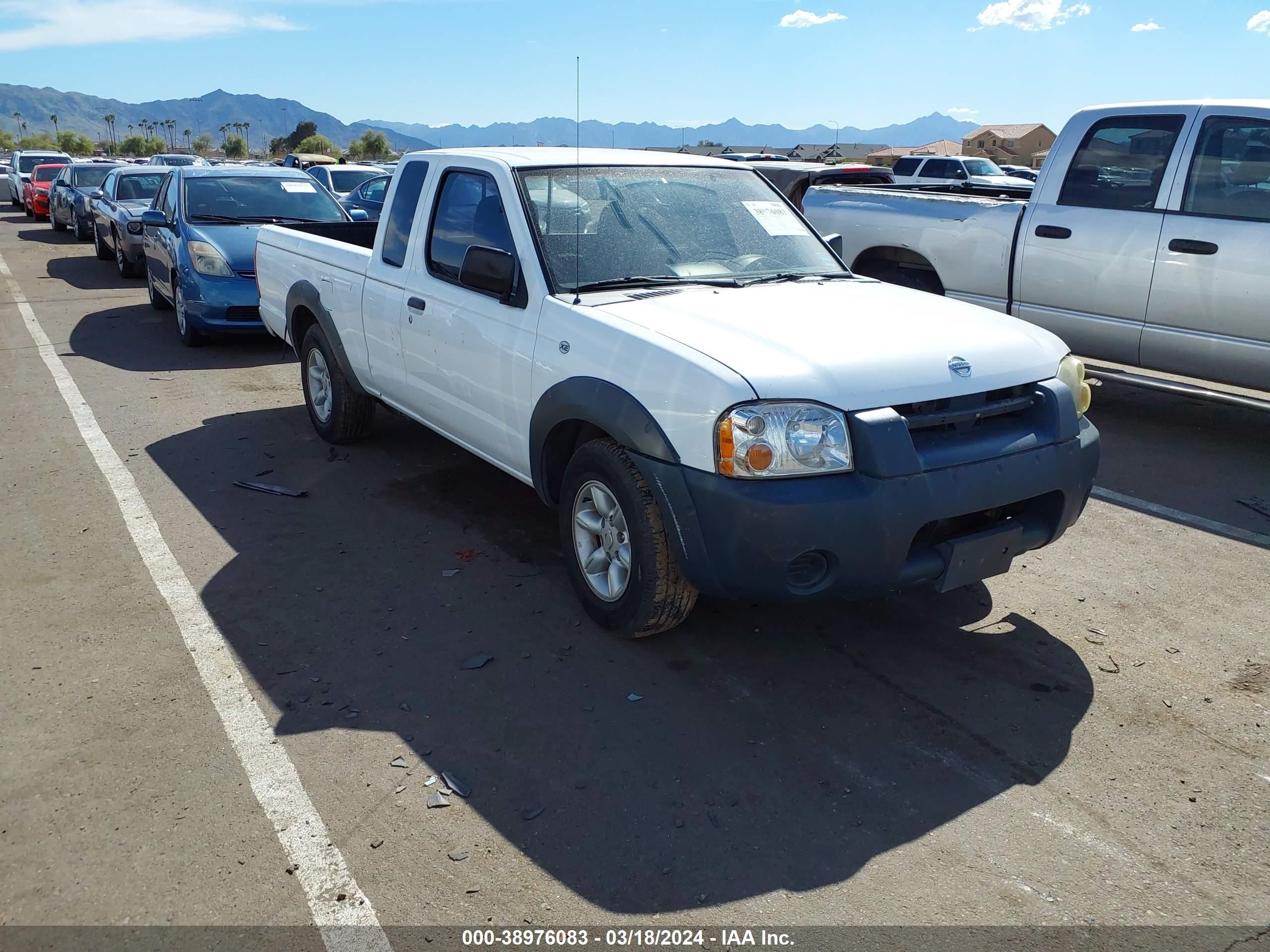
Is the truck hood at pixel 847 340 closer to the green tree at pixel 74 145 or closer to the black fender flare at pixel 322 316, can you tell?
the black fender flare at pixel 322 316

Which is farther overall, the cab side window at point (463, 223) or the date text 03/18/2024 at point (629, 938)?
the cab side window at point (463, 223)

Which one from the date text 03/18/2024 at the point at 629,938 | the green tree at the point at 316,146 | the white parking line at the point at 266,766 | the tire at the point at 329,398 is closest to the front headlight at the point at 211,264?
the tire at the point at 329,398

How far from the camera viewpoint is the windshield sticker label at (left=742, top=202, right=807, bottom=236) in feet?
16.8

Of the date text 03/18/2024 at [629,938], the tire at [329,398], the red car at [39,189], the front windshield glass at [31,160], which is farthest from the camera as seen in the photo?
the front windshield glass at [31,160]

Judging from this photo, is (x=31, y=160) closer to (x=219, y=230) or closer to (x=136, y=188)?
(x=136, y=188)

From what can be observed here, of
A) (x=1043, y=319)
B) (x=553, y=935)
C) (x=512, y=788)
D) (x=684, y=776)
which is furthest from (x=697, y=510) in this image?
(x=1043, y=319)

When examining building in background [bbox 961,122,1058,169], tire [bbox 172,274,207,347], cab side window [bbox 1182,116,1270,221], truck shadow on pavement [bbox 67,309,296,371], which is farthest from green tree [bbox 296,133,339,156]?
cab side window [bbox 1182,116,1270,221]

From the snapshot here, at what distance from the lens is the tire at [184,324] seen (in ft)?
33.2

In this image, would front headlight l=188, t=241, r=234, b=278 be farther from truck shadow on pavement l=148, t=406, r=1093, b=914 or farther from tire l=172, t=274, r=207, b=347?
truck shadow on pavement l=148, t=406, r=1093, b=914

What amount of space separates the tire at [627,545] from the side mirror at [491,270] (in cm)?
85

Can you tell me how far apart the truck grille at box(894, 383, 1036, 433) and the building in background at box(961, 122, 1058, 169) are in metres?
89.4

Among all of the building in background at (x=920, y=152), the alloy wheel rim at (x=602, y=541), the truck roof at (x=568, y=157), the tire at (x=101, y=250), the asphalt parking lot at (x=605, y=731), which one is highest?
the building in background at (x=920, y=152)

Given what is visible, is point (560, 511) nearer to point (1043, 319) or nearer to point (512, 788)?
point (512, 788)

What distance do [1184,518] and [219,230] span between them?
9021 millimetres
